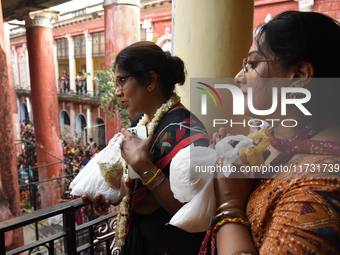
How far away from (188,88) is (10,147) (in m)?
4.13

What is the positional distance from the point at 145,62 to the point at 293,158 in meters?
1.04

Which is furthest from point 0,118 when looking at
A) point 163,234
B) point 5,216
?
point 163,234

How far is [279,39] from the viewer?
851 millimetres

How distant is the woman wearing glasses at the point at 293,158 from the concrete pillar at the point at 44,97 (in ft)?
27.8

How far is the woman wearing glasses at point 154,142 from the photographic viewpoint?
4.09ft

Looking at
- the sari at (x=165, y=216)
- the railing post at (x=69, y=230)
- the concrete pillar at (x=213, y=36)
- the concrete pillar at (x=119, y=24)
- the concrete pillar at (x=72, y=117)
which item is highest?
the concrete pillar at (x=119, y=24)

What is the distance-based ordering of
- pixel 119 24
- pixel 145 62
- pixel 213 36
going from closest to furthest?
1. pixel 145 62
2. pixel 213 36
3. pixel 119 24

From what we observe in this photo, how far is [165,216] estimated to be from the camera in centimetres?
140

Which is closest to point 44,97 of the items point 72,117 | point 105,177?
point 105,177

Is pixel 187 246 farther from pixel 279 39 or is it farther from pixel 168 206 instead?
pixel 279 39

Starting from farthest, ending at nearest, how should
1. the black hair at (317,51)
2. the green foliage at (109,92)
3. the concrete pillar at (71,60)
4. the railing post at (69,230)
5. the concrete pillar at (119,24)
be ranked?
1. the concrete pillar at (71,60)
2. the concrete pillar at (119,24)
3. the green foliage at (109,92)
4. the railing post at (69,230)
5. the black hair at (317,51)

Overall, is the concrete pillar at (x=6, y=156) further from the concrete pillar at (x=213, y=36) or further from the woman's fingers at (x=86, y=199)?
the woman's fingers at (x=86, y=199)

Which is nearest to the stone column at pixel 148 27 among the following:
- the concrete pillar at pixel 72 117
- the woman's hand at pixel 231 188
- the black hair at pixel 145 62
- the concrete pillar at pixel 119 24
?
the concrete pillar at pixel 119 24

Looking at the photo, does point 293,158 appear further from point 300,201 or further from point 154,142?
point 154,142
